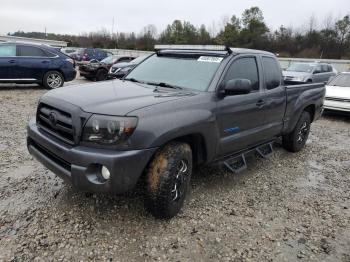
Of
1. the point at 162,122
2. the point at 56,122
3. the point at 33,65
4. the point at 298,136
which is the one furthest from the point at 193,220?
the point at 33,65

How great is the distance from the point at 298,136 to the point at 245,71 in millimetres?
2378

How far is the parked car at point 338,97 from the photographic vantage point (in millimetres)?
10227

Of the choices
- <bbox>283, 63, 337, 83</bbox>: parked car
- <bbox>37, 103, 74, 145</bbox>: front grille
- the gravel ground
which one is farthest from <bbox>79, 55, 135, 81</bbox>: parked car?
<bbox>37, 103, 74, 145</bbox>: front grille

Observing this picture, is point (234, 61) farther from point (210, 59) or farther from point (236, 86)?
point (236, 86)

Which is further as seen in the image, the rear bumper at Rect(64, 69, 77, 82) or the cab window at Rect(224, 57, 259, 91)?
the rear bumper at Rect(64, 69, 77, 82)

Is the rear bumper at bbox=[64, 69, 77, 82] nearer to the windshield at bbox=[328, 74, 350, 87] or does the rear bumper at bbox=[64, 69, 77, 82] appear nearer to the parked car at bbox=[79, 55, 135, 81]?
the parked car at bbox=[79, 55, 135, 81]

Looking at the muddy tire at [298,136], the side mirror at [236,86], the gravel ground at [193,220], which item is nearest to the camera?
the gravel ground at [193,220]

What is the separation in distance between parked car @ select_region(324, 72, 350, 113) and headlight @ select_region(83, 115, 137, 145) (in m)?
8.97

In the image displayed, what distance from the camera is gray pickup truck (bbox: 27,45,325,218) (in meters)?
3.05

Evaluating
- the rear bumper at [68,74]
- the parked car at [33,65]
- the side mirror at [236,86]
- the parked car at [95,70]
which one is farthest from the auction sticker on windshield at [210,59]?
the parked car at [95,70]

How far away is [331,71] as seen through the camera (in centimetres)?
1823

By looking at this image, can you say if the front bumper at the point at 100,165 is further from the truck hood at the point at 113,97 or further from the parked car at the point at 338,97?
the parked car at the point at 338,97

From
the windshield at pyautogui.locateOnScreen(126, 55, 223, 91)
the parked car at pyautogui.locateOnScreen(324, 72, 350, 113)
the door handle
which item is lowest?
the parked car at pyautogui.locateOnScreen(324, 72, 350, 113)

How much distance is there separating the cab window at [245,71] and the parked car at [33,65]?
9136mm
